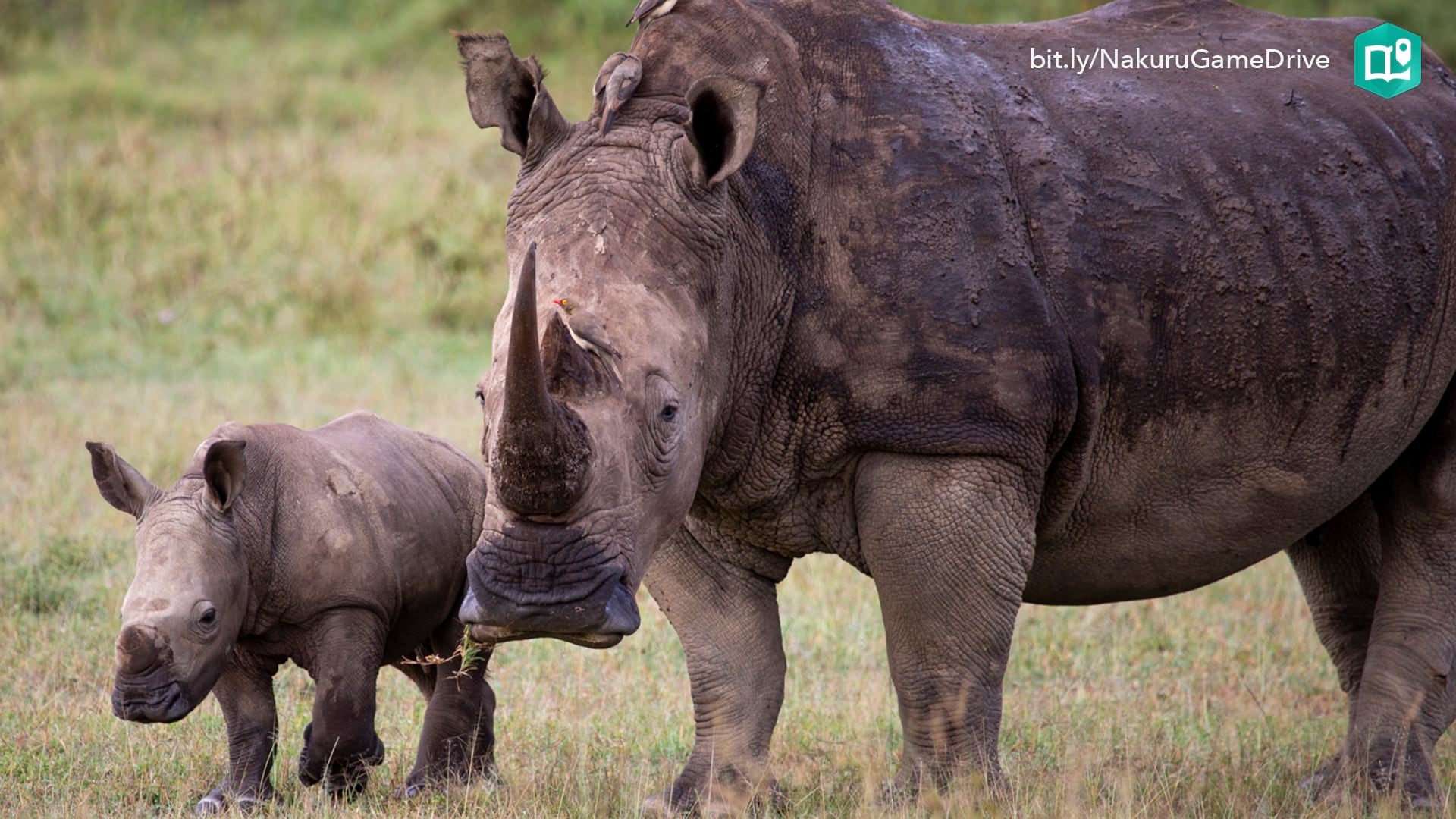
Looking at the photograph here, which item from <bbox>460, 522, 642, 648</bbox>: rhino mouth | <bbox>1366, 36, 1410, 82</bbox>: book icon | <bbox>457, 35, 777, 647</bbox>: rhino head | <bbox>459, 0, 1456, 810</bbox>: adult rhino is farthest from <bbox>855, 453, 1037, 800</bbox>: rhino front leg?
<bbox>1366, 36, 1410, 82</bbox>: book icon

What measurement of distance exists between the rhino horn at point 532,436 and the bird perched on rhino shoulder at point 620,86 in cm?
84

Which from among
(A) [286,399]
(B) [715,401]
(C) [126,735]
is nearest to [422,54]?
(A) [286,399]

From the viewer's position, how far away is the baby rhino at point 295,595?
17.2 ft

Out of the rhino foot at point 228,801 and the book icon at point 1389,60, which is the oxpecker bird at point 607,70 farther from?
the book icon at point 1389,60

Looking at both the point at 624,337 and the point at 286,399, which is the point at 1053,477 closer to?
the point at 624,337

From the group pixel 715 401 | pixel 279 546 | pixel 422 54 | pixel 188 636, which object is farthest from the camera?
pixel 422 54

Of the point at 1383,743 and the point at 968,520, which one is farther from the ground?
the point at 968,520

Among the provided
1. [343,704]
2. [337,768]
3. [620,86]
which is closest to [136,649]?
[343,704]

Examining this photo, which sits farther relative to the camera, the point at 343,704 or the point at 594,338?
the point at 343,704

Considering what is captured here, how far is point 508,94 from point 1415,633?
3.61m

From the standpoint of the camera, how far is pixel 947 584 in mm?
4941

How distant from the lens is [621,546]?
4.20m

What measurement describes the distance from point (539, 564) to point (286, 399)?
7.56 metres

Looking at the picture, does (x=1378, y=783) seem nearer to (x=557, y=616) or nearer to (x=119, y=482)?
(x=557, y=616)
